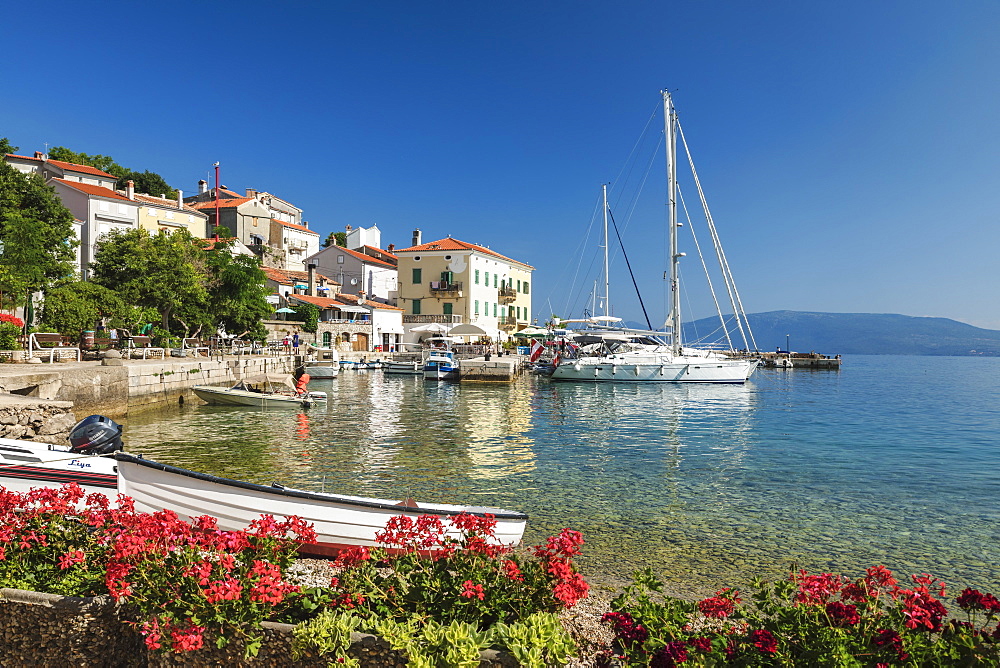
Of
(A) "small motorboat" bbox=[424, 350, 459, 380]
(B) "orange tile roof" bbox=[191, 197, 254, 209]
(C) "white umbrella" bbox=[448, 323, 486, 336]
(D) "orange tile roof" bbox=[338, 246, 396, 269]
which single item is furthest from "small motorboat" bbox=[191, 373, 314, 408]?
(B) "orange tile roof" bbox=[191, 197, 254, 209]

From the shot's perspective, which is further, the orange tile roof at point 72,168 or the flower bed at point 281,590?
the orange tile roof at point 72,168

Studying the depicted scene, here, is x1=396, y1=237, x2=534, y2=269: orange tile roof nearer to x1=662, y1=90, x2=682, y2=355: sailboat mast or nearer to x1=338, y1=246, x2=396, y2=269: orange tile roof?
x1=338, y1=246, x2=396, y2=269: orange tile roof

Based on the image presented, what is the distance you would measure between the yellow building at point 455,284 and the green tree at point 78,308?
32.2 meters

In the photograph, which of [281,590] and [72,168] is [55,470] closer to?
[281,590]

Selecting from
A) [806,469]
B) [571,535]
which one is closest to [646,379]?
[806,469]

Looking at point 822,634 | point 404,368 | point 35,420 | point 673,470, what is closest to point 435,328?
point 404,368

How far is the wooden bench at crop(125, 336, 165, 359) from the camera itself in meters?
26.0

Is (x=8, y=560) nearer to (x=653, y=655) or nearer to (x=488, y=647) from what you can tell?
(x=488, y=647)

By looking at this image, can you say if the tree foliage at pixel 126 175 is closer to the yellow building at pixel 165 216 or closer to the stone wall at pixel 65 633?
the yellow building at pixel 165 216

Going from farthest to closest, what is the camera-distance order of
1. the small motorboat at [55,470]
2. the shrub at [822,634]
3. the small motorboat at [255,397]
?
the small motorboat at [255,397] < the small motorboat at [55,470] < the shrub at [822,634]

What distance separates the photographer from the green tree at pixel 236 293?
3681cm

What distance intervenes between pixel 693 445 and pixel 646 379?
20519mm

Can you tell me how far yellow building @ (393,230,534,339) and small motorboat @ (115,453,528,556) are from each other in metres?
49.0

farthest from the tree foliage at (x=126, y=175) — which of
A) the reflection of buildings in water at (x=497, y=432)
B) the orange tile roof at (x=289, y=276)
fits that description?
the reflection of buildings in water at (x=497, y=432)
